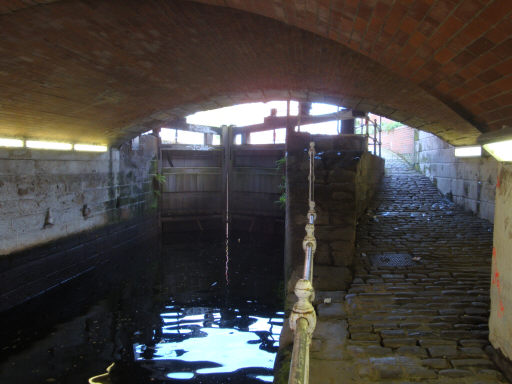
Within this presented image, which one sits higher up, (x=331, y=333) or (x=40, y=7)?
(x=40, y=7)

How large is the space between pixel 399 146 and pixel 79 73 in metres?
14.7

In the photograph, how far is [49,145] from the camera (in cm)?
788

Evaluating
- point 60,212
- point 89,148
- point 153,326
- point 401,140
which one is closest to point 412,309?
point 153,326

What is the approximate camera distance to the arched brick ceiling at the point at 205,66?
3.06 m

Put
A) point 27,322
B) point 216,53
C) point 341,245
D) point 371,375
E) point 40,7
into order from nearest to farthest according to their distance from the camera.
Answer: point 371,375 < point 40,7 < point 216,53 < point 341,245 < point 27,322

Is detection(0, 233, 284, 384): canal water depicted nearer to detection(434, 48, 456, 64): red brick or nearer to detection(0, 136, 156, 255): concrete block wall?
detection(0, 136, 156, 255): concrete block wall

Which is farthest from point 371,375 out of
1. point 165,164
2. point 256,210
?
point 165,164

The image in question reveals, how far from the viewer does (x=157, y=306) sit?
24.0 ft

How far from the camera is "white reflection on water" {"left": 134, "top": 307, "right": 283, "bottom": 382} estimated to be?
17.3 feet

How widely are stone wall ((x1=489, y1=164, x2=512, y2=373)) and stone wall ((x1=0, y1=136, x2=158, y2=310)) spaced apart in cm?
753

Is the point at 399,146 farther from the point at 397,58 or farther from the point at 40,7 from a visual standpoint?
the point at 40,7

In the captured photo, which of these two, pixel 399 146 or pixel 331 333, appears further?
pixel 399 146

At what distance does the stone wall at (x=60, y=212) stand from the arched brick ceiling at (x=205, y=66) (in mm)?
798

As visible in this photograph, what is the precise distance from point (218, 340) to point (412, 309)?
317 centimetres
